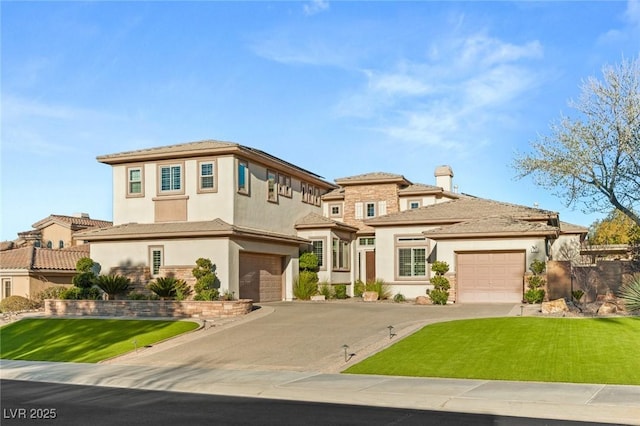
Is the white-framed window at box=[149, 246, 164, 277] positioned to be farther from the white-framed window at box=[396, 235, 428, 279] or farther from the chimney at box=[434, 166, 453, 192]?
the chimney at box=[434, 166, 453, 192]

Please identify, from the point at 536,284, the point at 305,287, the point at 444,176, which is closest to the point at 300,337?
the point at 536,284

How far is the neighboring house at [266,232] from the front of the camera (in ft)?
97.2

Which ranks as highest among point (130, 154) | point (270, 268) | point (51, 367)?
point (130, 154)

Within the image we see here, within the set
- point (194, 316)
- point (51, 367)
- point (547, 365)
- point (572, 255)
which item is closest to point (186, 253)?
point (194, 316)

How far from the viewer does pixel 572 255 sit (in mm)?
40719

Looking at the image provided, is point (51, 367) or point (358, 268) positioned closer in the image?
point (51, 367)

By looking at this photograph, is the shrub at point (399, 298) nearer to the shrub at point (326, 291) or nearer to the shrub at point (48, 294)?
the shrub at point (326, 291)

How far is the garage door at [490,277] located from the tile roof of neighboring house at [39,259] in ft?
77.1

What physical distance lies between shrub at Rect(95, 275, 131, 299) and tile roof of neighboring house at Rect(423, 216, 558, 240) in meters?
14.0

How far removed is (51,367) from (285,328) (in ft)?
24.4

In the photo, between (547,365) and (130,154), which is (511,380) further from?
(130,154)

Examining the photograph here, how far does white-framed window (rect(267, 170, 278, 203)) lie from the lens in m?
34.6

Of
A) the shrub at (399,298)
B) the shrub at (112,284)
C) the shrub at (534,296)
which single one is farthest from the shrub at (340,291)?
the shrub at (112,284)

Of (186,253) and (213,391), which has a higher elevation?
(186,253)
